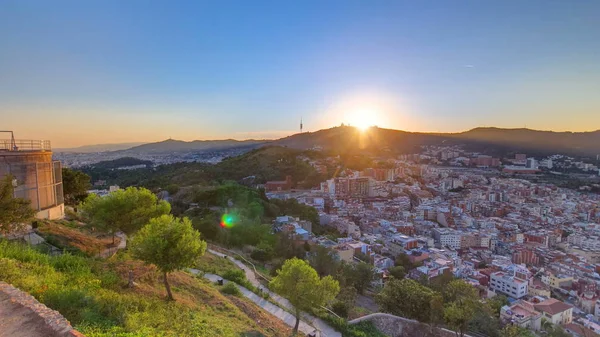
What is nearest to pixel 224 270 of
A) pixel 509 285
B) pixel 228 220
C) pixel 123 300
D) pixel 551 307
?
pixel 123 300

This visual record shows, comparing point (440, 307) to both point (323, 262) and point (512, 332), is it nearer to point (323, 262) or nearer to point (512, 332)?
point (512, 332)

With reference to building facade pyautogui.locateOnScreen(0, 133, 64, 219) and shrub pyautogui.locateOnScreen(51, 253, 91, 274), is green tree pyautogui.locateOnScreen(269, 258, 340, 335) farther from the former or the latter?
building facade pyautogui.locateOnScreen(0, 133, 64, 219)

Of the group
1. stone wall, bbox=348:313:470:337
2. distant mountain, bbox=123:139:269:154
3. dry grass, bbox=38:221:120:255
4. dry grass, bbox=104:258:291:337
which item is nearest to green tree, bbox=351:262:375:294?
stone wall, bbox=348:313:470:337

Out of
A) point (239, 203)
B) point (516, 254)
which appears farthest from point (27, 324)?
point (516, 254)

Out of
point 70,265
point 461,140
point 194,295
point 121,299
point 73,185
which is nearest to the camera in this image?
point 121,299

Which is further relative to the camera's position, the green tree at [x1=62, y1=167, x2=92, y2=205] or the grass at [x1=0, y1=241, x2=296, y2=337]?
the green tree at [x1=62, y1=167, x2=92, y2=205]

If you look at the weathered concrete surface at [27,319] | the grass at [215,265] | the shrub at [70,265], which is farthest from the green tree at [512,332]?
the shrub at [70,265]
